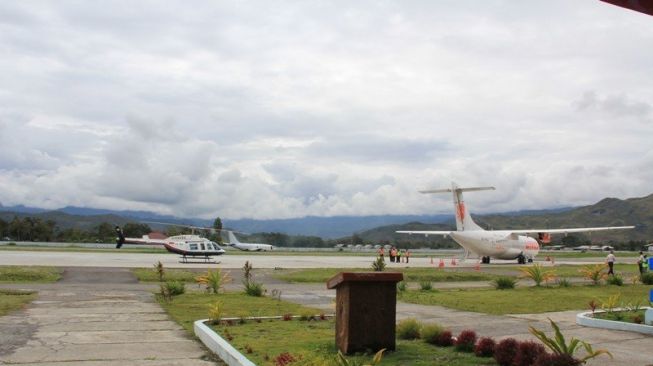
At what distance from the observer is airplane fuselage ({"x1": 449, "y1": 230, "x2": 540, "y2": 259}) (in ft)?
168

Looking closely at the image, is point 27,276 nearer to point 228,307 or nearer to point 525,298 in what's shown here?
point 228,307

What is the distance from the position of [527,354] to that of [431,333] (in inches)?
99.0

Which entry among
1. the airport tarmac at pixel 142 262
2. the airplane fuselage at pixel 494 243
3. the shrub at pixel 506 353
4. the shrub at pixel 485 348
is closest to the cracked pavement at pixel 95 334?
the shrub at pixel 485 348

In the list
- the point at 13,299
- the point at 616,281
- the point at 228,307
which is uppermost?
the point at 616,281

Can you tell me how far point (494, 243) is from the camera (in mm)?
51406

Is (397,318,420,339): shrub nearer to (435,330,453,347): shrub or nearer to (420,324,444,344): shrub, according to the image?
(420,324,444,344): shrub

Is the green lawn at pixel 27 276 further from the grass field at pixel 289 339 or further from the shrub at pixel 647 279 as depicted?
the shrub at pixel 647 279

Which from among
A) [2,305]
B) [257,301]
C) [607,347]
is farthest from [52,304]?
[607,347]

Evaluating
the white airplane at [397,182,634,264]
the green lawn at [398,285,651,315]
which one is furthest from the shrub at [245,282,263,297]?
the white airplane at [397,182,634,264]

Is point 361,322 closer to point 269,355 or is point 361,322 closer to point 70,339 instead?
point 269,355

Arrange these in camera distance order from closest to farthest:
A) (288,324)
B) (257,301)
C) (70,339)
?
(70,339), (288,324), (257,301)

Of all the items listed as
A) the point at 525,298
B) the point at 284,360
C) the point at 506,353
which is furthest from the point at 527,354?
the point at 525,298

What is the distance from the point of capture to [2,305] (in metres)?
16.7

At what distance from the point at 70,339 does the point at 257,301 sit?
7813mm
